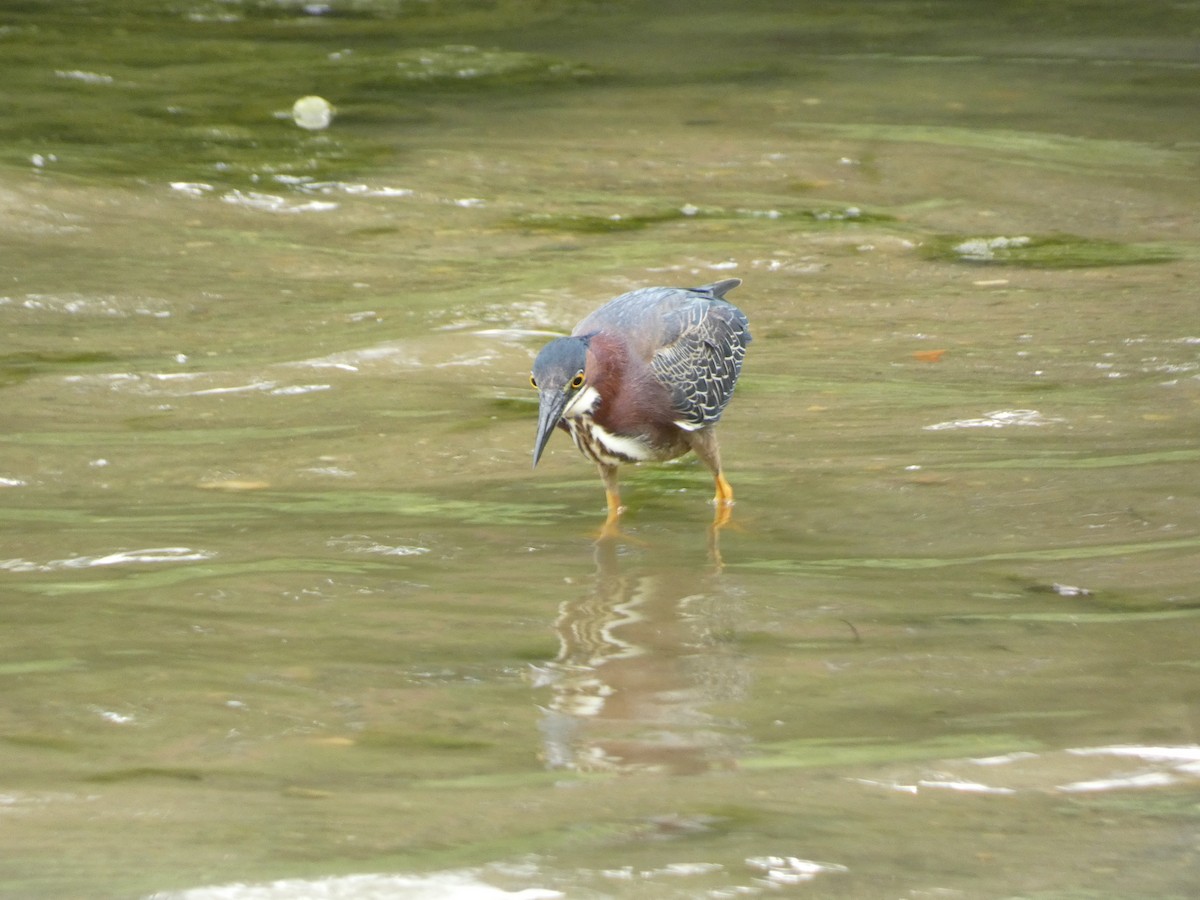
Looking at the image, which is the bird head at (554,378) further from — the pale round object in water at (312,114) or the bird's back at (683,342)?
the pale round object in water at (312,114)

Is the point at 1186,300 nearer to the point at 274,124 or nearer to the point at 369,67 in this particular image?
the point at 274,124

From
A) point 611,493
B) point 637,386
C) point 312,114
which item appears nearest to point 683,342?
point 637,386

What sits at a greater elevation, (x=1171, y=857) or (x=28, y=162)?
(x=28, y=162)

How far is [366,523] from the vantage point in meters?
5.16

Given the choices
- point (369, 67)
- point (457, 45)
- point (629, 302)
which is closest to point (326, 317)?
point (629, 302)

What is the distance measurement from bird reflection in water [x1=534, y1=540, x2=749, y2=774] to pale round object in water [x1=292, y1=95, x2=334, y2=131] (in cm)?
652

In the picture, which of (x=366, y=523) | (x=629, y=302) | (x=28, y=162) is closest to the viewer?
(x=366, y=523)

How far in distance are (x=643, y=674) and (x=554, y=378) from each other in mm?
1157

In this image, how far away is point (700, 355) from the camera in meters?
5.58

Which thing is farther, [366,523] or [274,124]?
[274,124]

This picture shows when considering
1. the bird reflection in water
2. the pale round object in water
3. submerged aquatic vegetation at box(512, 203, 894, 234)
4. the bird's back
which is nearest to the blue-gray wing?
the bird's back

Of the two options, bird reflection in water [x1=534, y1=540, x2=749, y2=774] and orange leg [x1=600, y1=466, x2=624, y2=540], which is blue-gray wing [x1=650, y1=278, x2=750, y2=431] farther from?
bird reflection in water [x1=534, y1=540, x2=749, y2=774]

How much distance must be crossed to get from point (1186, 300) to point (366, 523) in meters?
4.05

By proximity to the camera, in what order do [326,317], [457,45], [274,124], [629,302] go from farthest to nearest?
[457,45]
[274,124]
[326,317]
[629,302]
